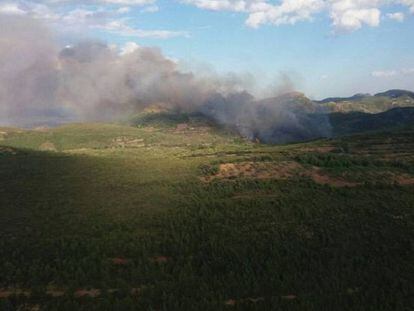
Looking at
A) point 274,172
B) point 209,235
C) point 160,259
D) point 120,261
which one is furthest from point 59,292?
point 274,172

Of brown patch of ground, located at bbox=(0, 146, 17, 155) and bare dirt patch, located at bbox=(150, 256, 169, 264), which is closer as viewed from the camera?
bare dirt patch, located at bbox=(150, 256, 169, 264)

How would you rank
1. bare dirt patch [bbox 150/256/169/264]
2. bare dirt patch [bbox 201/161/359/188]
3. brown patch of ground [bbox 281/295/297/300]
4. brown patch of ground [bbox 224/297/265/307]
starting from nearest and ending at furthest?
brown patch of ground [bbox 224/297/265/307], brown patch of ground [bbox 281/295/297/300], bare dirt patch [bbox 150/256/169/264], bare dirt patch [bbox 201/161/359/188]

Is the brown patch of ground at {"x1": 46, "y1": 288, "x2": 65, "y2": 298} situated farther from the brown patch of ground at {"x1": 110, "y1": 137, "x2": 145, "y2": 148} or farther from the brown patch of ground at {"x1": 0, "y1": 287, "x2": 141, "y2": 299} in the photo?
the brown patch of ground at {"x1": 110, "y1": 137, "x2": 145, "y2": 148}

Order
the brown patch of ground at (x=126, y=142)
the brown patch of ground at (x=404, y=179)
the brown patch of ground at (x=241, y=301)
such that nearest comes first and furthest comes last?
the brown patch of ground at (x=241, y=301) < the brown patch of ground at (x=404, y=179) < the brown patch of ground at (x=126, y=142)

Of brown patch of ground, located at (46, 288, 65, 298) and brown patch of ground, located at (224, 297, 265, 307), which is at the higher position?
brown patch of ground, located at (46, 288, 65, 298)

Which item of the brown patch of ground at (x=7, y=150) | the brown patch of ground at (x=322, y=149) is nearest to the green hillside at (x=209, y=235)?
the brown patch of ground at (x=7, y=150)

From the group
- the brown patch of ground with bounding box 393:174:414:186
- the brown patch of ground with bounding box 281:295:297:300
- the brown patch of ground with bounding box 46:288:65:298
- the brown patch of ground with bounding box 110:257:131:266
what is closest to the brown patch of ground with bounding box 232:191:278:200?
the brown patch of ground with bounding box 393:174:414:186

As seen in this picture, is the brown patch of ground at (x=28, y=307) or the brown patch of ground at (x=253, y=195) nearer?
the brown patch of ground at (x=28, y=307)

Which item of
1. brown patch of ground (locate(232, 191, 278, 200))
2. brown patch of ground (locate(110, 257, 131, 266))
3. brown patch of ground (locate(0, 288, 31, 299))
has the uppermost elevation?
brown patch of ground (locate(232, 191, 278, 200))

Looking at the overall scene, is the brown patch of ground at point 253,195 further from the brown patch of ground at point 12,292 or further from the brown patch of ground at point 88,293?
the brown patch of ground at point 12,292
